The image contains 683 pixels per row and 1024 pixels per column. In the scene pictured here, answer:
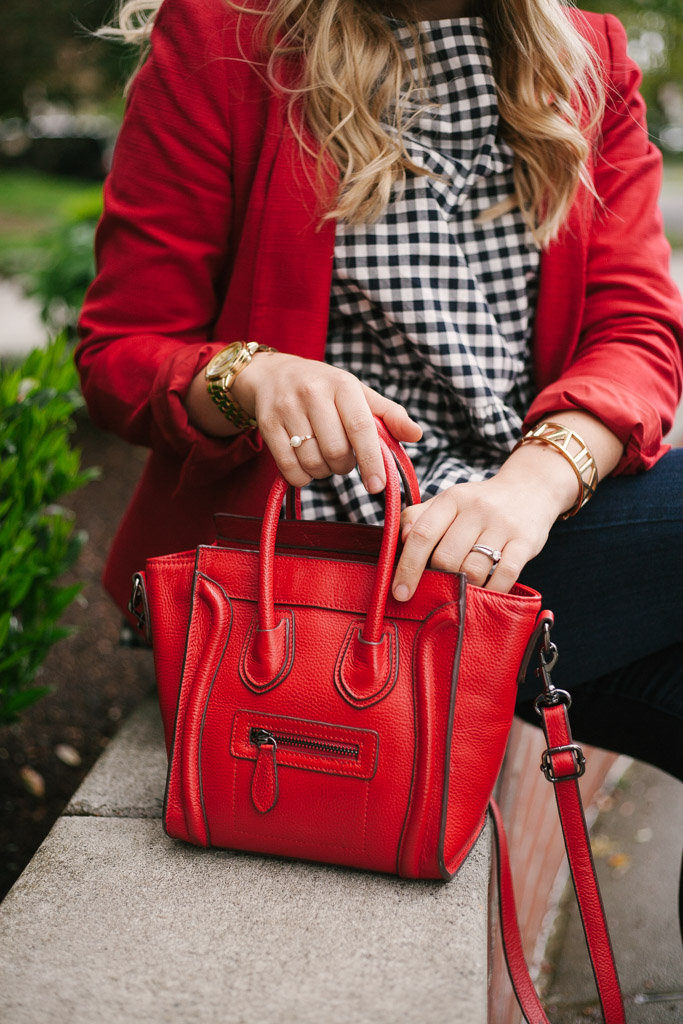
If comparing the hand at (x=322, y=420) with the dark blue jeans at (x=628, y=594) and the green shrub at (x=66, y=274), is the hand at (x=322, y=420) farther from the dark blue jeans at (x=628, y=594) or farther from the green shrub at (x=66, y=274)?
the green shrub at (x=66, y=274)

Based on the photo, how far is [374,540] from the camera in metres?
1.23

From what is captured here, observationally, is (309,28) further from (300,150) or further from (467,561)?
(467,561)

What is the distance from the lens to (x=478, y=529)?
1.23 metres

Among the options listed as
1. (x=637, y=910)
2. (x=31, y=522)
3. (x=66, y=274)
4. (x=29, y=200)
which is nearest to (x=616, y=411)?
(x=31, y=522)

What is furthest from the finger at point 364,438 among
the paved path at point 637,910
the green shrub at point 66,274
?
the green shrub at point 66,274

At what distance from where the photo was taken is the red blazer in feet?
4.86

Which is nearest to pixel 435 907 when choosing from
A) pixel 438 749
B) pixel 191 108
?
pixel 438 749

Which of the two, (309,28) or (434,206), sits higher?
(309,28)

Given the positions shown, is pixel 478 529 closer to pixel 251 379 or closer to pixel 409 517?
pixel 409 517

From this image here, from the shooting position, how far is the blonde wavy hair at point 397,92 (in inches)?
57.6

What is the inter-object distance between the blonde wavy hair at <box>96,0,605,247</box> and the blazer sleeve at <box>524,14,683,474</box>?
0.09m

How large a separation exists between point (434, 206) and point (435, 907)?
3.72 feet

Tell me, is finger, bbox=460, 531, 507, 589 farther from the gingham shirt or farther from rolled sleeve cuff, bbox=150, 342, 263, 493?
rolled sleeve cuff, bbox=150, 342, 263, 493

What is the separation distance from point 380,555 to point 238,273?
689 millimetres
